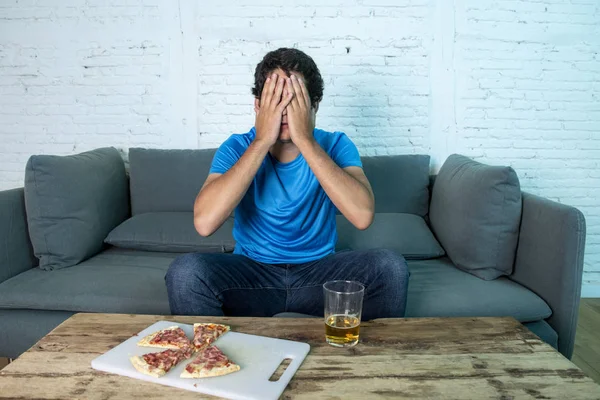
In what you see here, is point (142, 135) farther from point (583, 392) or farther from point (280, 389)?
point (583, 392)

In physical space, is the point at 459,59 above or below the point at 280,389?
above

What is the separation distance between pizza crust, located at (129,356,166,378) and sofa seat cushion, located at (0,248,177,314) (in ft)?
2.68

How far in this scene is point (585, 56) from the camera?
250 cm

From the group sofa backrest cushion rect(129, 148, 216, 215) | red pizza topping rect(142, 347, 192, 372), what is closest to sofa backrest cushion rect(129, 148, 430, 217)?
sofa backrest cushion rect(129, 148, 216, 215)

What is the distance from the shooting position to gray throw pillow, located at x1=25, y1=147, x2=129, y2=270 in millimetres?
1928

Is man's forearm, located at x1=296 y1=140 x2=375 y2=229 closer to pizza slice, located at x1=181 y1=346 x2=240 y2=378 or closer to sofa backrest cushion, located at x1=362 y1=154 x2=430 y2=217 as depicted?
pizza slice, located at x1=181 y1=346 x2=240 y2=378

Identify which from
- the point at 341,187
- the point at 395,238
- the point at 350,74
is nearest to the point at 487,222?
the point at 395,238

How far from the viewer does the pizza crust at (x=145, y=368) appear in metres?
0.85

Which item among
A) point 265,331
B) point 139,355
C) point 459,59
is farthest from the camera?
point 459,59

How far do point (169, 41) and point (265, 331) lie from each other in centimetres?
197

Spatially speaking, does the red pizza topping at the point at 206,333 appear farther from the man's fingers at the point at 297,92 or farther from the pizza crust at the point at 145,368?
the man's fingers at the point at 297,92

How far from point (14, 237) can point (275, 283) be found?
3.94 ft

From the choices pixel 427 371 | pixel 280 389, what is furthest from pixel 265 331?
pixel 427 371

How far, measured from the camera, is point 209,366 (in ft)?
2.85
